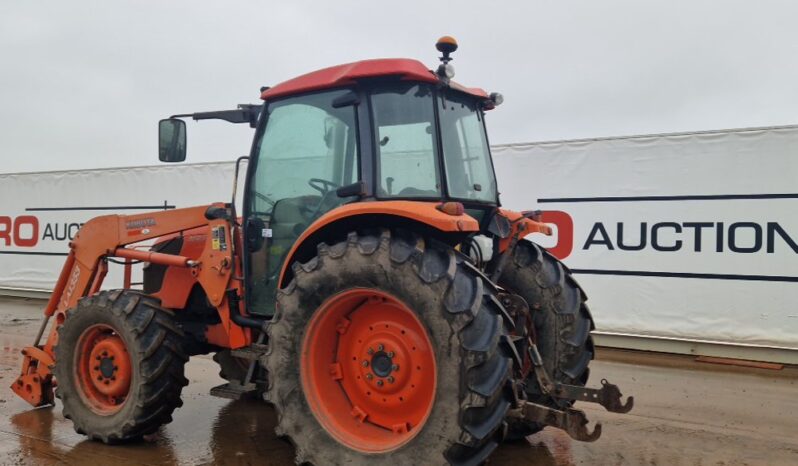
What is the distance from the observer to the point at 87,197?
12.2 m

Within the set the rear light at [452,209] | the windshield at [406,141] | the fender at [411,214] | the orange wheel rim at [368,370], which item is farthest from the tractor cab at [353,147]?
the orange wheel rim at [368,370]

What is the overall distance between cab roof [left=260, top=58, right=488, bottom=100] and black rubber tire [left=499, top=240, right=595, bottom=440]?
1.35 m

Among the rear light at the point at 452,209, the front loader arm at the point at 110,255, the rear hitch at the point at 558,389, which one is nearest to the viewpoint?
the rear light at the point at 452,209

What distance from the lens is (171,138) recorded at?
4676 millimetres

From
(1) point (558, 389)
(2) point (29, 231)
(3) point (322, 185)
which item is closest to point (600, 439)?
(1) point (558, 389)

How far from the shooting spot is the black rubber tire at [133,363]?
4.30 metres

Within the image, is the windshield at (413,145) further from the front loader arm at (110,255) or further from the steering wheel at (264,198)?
the front loader arm at (110,255)

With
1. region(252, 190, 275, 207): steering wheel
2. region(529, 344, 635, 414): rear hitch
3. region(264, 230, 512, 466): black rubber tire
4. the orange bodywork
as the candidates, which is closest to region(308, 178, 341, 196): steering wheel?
region(252, 190, 275, 207): steering wheel

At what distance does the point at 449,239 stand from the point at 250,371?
1.74m

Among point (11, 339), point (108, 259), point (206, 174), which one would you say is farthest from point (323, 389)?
point (206, 174)

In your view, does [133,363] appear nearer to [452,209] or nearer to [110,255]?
[110,255]

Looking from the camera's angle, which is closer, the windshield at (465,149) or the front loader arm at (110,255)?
the windshield at (465,149)

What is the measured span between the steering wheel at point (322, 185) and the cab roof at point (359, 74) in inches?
22.7

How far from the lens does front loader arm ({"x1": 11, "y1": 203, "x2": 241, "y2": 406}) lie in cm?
459
